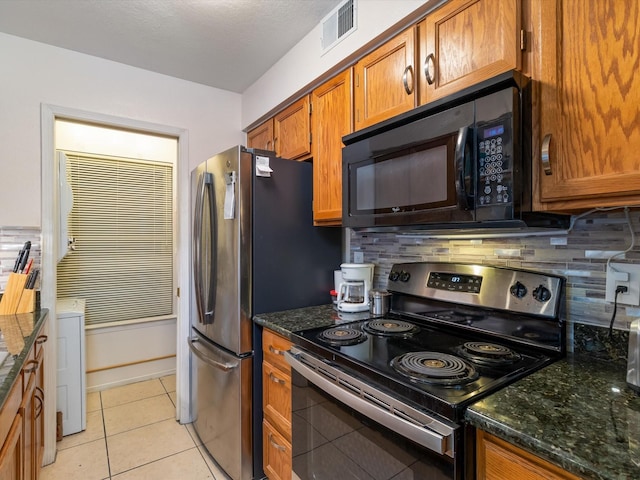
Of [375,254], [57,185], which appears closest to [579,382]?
[375,254]

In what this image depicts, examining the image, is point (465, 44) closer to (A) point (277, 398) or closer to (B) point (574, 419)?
(B) point (574, 419)

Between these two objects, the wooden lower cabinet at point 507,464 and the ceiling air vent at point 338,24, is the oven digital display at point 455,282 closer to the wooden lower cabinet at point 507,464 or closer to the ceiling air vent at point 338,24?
the wooden lower cabinet at point 507,464

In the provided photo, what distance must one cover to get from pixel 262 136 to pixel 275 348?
160cm

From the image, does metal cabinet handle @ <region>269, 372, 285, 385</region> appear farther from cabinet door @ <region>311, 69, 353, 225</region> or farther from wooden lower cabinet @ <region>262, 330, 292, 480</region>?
cabinet door @ <region>311, 69, 353, 225</region>

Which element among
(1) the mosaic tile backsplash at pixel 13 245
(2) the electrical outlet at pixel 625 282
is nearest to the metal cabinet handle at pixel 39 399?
(1) the mosaic tile backsplash at pixel 13 245

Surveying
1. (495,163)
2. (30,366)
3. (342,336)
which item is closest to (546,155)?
(495,163)

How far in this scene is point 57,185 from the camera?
218 cm

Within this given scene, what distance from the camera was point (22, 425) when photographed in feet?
4.26

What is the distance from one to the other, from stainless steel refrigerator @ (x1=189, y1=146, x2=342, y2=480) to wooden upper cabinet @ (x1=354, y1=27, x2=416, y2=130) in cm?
54

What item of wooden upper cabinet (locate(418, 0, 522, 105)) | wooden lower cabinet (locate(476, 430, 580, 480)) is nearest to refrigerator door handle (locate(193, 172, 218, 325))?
wooden upper cabinet (locate(418, 0, 522, 105))

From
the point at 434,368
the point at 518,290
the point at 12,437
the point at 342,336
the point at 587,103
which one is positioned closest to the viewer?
the point at 587,103

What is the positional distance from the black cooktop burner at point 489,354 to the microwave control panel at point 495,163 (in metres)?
0.50

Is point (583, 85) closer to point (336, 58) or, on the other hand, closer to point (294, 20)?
point (336, 58)

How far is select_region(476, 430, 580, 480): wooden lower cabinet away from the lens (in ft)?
2.32
